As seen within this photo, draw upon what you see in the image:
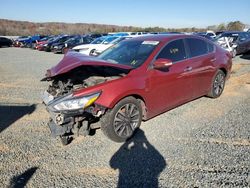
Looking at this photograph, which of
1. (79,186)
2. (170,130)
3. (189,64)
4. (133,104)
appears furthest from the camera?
(189,64)

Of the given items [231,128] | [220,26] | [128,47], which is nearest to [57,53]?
[128,47]

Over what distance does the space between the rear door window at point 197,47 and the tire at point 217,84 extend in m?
0.82

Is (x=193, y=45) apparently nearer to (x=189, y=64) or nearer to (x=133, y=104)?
(x=189, y=64)

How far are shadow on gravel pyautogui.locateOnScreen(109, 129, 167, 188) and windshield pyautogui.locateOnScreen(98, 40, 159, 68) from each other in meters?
1.40

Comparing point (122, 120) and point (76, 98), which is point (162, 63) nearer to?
point (122, 120)

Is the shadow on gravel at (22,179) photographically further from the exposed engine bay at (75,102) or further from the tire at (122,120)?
the tire at (122,120)

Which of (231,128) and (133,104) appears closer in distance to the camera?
(133,104)

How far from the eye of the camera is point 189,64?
5289mm

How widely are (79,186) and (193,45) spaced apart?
3912mm

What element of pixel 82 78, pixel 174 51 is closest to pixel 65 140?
pixel 82 78

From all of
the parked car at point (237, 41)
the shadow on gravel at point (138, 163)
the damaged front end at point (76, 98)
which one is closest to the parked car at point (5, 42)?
the parked car at point (237, 41)

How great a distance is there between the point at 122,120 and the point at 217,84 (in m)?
3.38

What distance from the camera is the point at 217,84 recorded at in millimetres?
6516

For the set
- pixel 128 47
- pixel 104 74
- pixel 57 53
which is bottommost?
pixel 57 53
